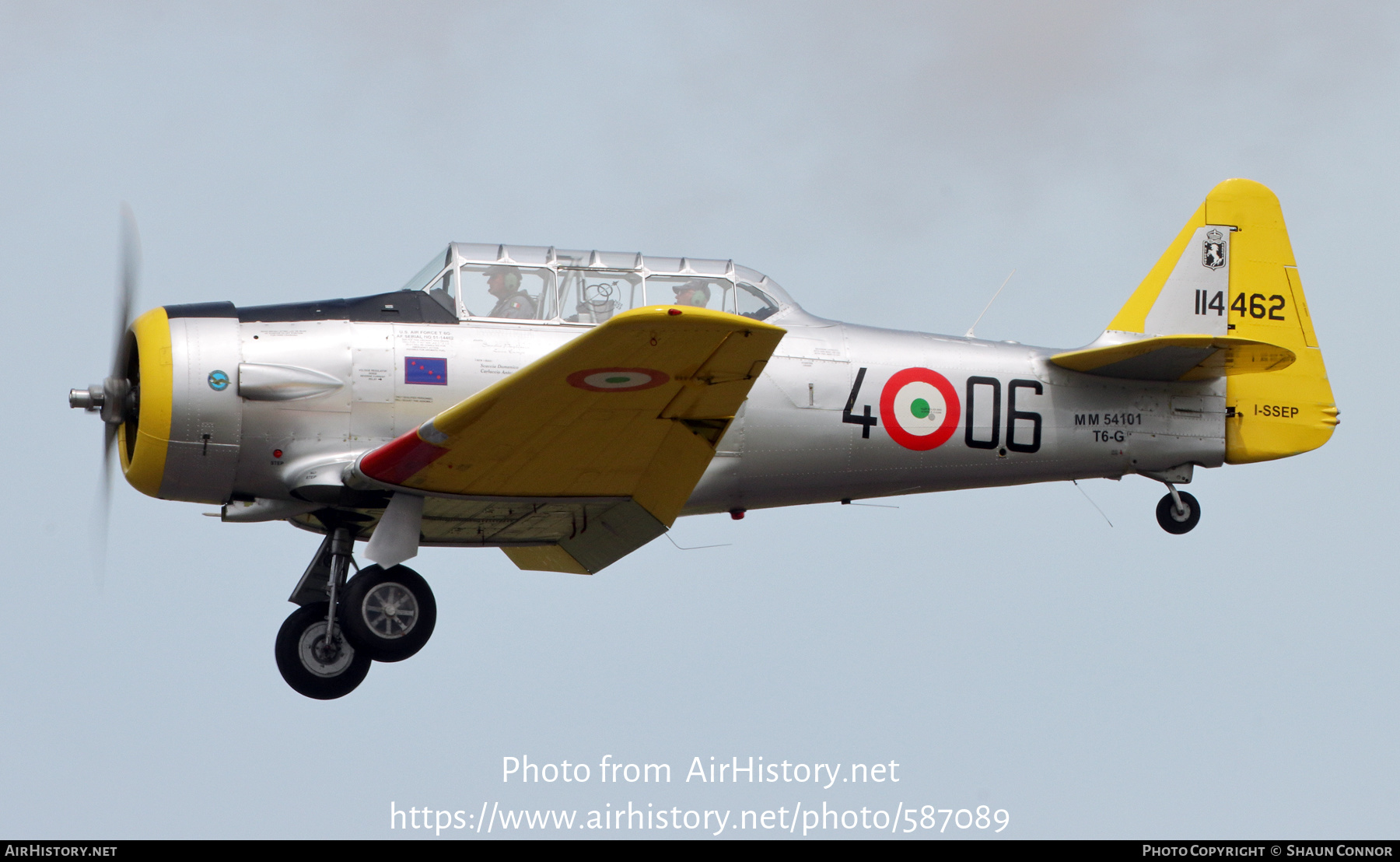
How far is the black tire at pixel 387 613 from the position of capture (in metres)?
10.9

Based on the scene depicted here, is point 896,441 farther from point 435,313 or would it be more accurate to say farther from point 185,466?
point 185,466

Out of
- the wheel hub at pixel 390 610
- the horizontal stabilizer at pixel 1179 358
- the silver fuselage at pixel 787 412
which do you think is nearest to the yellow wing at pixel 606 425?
the silver fuselage at pixel 787 412

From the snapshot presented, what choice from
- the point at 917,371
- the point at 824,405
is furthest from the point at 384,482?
the point at 917,371

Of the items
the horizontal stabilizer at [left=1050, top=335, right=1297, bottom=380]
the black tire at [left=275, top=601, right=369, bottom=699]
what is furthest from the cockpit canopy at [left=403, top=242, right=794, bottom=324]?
the horizontal stabilizer at [left=1050, top=335, right=1297, bottom=380]

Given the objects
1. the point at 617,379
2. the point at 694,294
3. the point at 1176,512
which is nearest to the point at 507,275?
the point at 694,294

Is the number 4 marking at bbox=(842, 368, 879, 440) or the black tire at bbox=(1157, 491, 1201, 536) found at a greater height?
the number 4 marking at bbox=(842, 368, 879, 440)

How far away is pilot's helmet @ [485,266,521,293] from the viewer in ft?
37.8

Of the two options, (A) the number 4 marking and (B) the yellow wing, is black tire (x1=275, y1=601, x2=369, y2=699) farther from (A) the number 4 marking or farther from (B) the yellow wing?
(A) the number 4 marking

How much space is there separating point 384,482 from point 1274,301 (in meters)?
7.66

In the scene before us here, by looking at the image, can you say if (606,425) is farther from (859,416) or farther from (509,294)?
(859,416)

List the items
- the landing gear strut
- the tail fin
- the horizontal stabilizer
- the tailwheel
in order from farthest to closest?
the tail fin < the tailwheel < the horizontal stabilizer < the landing gear strut

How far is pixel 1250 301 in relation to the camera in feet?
45.3

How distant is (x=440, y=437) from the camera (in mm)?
9984

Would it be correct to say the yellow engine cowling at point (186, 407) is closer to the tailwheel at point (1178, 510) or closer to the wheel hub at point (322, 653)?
the wheel hub at point (322, 653)
